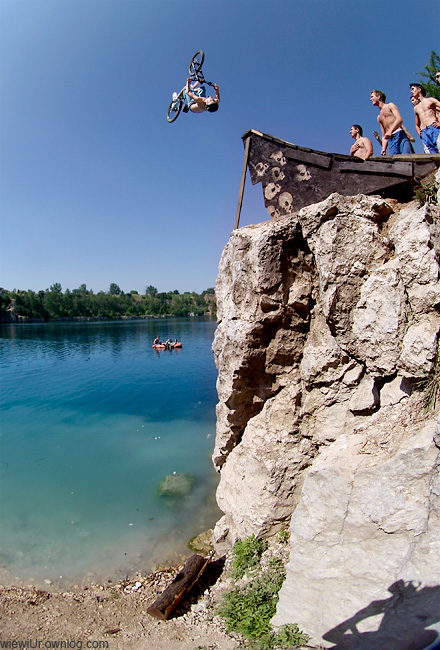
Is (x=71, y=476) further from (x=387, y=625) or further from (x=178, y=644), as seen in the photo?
(x=387, y=625)

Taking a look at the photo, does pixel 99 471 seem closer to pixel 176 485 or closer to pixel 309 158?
pixel 176 485

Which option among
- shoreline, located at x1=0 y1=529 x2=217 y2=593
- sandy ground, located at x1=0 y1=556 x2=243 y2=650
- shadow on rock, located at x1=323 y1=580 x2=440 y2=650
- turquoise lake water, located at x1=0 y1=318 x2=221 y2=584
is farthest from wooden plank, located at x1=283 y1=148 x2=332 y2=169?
turquoise lake water, located at x1=0 y1=318 x2=221 y2=584

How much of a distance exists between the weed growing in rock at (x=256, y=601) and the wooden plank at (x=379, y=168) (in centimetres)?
658

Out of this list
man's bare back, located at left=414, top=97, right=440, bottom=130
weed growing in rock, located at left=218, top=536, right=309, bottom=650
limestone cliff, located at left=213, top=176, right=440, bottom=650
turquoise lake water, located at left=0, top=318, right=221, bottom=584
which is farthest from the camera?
turquoise lake water, located at left=0, top=318, right=221, bottom=584

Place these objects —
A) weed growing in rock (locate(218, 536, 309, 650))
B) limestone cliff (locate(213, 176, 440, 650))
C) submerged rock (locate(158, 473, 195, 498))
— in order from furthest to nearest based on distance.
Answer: submerged rock (locate(158, 473, 195, 498))
weed growing in rock (locate(218, 536, 309, 650))
limestone cliff (locate(213, 176, 440, 650))

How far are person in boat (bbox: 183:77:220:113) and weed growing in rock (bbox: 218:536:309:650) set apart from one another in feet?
28.7

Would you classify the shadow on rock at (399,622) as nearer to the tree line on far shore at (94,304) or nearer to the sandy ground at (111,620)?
the sandy ground at (111,620)

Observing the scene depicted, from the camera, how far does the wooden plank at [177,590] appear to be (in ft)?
20.0

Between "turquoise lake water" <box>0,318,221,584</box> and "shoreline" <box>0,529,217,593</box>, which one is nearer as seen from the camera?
"shoreline" <box>0,529,217,593</box>

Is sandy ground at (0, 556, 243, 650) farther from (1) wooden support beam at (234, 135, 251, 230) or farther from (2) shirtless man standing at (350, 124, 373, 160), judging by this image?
(2) shirtless man standing at (350, 124, 373, 160)

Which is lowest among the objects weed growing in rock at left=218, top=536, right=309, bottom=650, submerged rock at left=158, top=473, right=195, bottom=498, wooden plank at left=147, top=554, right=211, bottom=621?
submerged rock at left=158, top=473, right=195, bottom=498

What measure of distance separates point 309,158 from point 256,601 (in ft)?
24.3

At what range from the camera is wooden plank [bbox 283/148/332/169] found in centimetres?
644

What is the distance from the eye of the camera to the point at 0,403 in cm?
2109
